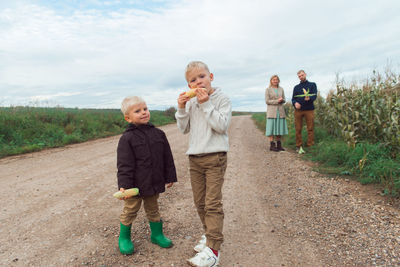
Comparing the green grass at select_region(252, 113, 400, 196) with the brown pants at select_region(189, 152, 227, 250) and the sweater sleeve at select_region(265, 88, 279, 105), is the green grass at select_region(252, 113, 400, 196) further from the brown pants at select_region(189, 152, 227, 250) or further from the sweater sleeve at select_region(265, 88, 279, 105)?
the brown pants at select_region(189, 152, 227, 250)

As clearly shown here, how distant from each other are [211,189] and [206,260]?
0.65 meters

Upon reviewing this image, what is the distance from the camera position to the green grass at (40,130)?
31.2ft

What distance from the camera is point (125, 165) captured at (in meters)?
2.74

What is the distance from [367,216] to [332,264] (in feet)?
4.64

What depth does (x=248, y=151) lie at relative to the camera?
28.1 ft

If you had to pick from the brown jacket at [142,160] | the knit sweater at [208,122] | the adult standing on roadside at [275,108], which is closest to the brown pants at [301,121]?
the adult standing on roadside at [275,108]

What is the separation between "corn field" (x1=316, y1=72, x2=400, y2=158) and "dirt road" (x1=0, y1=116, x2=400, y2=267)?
1.68 meters

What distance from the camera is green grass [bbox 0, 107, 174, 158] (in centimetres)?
952

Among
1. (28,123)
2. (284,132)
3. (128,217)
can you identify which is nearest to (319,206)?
(128,217)

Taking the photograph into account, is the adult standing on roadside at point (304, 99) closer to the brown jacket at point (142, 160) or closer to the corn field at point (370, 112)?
the corn field at point (370, 112)

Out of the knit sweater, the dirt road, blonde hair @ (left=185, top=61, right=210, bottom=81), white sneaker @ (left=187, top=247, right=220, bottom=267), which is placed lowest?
the dirt road

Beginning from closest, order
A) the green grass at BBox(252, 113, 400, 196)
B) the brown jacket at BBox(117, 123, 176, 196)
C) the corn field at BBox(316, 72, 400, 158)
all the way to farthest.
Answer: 1. the brown jacket at BBox(117, 123, 176, 196)
2. the green grass at BBox(252, 113, 400, 196)
3. the corn field at BBox(316, 72, 400, 158)

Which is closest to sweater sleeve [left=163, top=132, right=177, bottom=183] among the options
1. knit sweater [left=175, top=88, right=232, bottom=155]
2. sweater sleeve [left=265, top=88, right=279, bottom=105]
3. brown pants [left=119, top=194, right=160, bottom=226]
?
brown pants [left=119, top=194, right=160, bottom=226]

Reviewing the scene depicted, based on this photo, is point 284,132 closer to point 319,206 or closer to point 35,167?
point 319,206
